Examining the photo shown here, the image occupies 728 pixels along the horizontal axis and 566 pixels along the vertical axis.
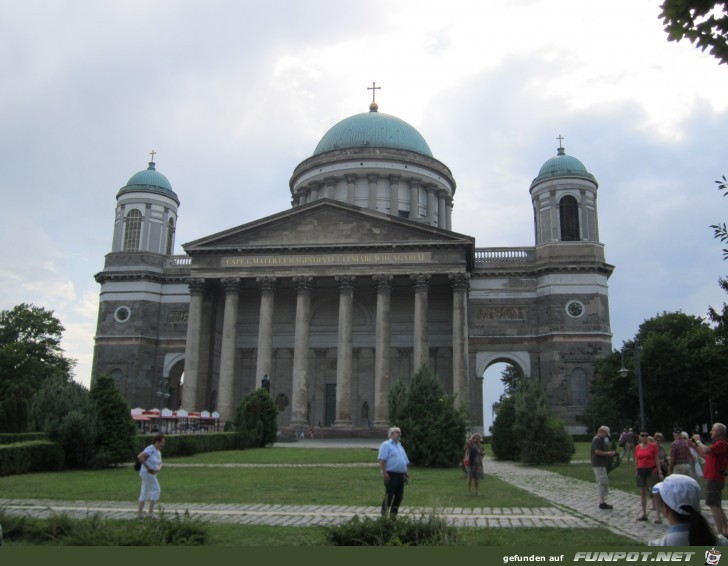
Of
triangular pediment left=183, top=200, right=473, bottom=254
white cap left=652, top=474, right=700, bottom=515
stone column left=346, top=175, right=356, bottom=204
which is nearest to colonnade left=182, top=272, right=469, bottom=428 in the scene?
triangular pediment left=183, top=200, right=473, bottom=254

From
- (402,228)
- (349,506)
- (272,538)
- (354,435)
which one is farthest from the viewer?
(402,228)

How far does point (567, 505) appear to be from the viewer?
51.0ft

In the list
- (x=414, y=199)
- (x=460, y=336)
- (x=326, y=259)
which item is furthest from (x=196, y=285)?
(x=414, y=199)

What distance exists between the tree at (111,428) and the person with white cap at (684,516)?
22959 mm

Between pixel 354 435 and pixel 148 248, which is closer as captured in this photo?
pixel 354 435

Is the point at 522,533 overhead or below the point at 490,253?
below

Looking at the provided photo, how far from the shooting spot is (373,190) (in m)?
62.6

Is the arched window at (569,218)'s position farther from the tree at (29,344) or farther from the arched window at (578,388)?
the tree at (29,344)

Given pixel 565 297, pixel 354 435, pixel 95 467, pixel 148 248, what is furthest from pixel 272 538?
pixel 148 248

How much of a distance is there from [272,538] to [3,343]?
6012 cm

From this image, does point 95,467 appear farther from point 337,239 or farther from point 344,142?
point 344,142

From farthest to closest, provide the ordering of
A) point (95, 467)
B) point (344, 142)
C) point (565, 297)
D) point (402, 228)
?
point (344, 142)
point (565, 297)
point (402, 228)
point (95, 467)

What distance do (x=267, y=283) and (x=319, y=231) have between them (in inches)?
209

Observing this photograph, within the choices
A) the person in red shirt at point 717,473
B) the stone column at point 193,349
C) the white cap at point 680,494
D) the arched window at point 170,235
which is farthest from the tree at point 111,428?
the arched window at point 170,235
